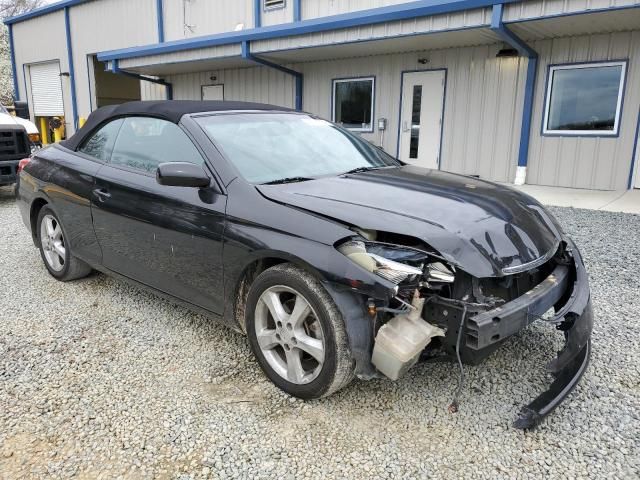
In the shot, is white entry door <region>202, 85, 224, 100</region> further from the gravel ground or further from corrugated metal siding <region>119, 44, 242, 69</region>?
the gravel ground

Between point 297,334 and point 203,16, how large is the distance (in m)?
15.3

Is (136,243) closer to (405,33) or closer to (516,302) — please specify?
(516,302)

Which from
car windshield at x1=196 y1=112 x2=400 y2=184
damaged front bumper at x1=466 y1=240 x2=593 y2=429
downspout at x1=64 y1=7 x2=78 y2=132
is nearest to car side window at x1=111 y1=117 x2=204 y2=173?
car windshield at x1=196 y1=112 x2=400 y2=184

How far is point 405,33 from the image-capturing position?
891 cm

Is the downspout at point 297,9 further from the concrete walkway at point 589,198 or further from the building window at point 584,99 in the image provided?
the concrete walkway at point 589,198

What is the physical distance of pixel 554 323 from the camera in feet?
8.22

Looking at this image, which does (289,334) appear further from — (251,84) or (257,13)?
(257,13)

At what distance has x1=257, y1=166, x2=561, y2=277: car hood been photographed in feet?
7.43

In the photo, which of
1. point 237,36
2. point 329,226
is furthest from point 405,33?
point 329,226

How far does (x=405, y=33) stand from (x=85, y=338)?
25.3 ft

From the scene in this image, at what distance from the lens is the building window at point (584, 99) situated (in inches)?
347

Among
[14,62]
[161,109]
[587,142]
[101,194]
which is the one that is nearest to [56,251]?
[101,194]

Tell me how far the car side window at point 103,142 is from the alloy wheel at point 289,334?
1.88m

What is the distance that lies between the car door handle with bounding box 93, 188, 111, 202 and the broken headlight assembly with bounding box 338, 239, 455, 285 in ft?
6.43
